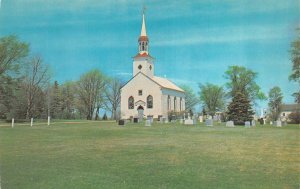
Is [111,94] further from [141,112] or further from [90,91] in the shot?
[141,112]

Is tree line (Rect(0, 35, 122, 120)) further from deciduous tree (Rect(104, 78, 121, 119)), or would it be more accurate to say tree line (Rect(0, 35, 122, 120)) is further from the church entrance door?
the church entrance door

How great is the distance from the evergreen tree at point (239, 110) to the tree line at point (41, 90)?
720 cm

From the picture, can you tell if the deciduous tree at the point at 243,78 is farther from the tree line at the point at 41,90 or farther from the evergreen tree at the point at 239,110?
the tree line at the point at 41,90

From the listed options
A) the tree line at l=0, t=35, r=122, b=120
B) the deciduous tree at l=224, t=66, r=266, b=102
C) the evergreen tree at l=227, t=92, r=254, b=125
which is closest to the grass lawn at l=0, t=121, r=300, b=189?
the deciduous tree at l=224, t=66, r=266, b=102

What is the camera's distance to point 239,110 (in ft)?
73.4

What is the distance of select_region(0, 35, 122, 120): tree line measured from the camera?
11820mm

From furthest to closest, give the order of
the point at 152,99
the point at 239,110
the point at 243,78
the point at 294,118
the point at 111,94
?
the point at 152,99 → the point at 294,118 → the point at 239,110 → the point at 111,94 → the point at 243,78

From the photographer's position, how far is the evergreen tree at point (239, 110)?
829 inches

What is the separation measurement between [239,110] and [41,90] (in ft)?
36.4

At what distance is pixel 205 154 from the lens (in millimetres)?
8086

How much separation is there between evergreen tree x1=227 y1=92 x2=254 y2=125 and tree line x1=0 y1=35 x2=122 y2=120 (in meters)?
7.20

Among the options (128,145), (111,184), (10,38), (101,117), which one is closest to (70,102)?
(101,117)

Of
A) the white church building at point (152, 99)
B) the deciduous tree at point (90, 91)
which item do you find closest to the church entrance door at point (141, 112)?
the white church building at point (152, 99)

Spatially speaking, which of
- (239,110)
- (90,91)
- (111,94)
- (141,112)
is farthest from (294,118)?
(90,91)
